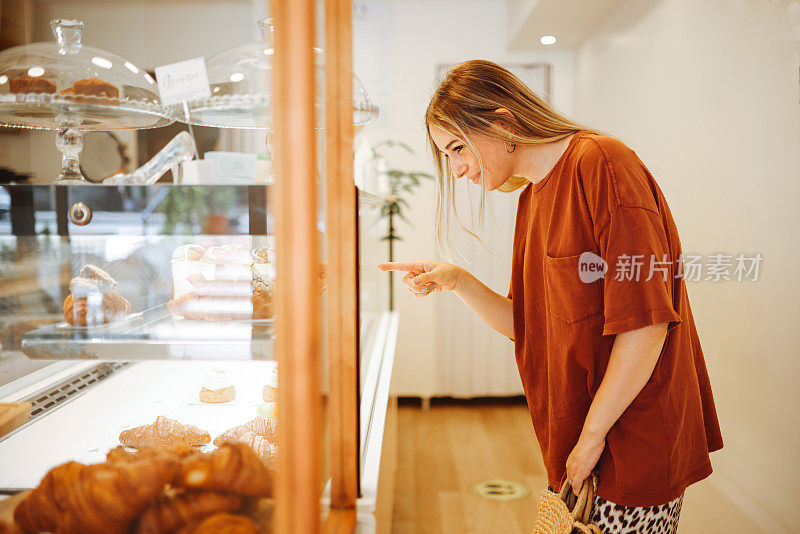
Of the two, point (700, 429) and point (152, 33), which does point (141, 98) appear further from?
point (700, 429)

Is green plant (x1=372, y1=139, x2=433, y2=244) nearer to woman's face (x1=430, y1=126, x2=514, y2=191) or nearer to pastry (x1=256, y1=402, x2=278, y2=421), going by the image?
woman's face (x1=430, y1=126, x2=514, y2=191)

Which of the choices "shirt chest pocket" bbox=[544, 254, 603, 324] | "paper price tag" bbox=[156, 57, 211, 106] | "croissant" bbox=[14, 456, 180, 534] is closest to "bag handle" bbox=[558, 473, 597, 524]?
"shirt chest pocket" bbox=[544, 254, 603, 324]

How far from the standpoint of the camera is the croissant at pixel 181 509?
534 mm

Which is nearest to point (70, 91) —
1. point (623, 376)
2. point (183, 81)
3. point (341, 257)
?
point (183, 81)

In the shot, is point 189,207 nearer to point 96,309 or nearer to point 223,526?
point 96,309

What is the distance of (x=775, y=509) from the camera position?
5.20ft

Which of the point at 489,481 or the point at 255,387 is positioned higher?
the point at 255,387

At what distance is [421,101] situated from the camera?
12.1ft

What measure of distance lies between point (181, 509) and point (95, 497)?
0.29 ft

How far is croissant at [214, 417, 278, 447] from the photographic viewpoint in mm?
714

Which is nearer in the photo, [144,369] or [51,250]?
[51,250]

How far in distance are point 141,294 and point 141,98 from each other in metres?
0.25

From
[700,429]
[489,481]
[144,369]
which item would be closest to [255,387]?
[144,369]

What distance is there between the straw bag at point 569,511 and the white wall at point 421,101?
2636mm
